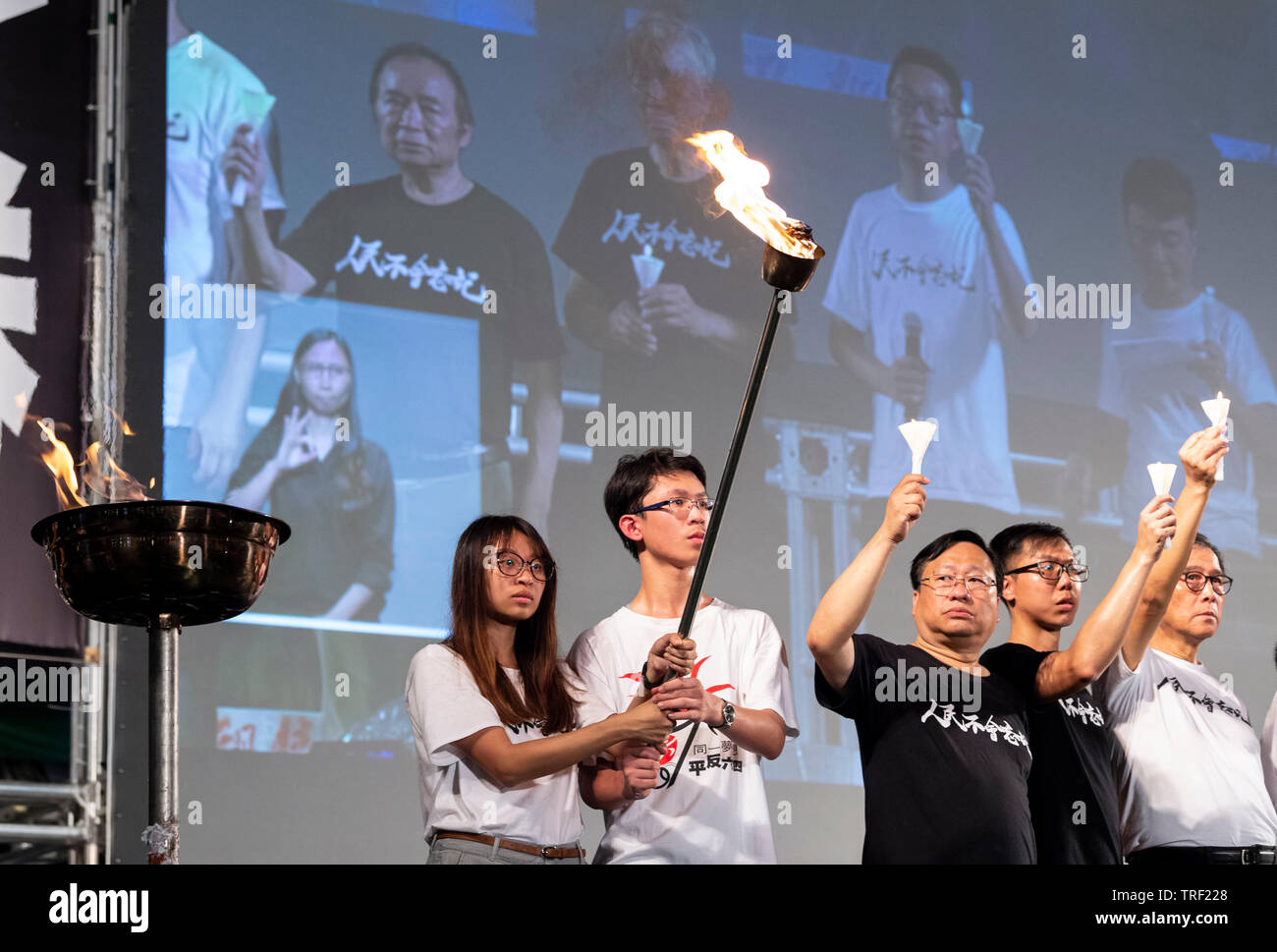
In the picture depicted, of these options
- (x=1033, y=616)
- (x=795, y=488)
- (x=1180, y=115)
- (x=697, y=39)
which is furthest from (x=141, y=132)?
(x=1180, y=115)

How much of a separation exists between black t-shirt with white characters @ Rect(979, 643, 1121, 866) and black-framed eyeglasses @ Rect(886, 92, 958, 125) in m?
2.46

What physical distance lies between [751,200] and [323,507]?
212cm

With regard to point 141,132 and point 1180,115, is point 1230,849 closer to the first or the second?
point 1180,115

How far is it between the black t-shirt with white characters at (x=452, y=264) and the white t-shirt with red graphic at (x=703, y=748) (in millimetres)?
1577

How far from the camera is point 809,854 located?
4.29 meters

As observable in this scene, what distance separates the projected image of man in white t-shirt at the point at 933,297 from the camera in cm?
468

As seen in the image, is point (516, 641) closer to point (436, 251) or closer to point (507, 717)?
point (507, 717)

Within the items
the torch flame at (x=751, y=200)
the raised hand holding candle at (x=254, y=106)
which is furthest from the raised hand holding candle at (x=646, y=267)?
the torch flame at (x=751, y=200)

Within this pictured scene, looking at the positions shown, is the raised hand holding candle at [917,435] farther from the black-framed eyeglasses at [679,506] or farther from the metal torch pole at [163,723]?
the metal torch pole at [163,723]

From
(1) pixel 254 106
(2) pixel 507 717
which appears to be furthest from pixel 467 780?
(1) pixel 254 106

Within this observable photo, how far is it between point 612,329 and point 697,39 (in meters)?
1.09

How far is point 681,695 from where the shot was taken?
2.55m

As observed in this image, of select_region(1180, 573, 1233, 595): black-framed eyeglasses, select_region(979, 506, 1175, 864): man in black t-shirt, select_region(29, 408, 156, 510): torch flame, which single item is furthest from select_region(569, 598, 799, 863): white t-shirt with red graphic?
select_region(1180, 573, 1233, 595): black-framed eyeglasses

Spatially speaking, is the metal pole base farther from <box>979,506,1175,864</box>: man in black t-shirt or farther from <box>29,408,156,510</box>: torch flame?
<box>979,506,1175,864</box>: man in black t-shirt
